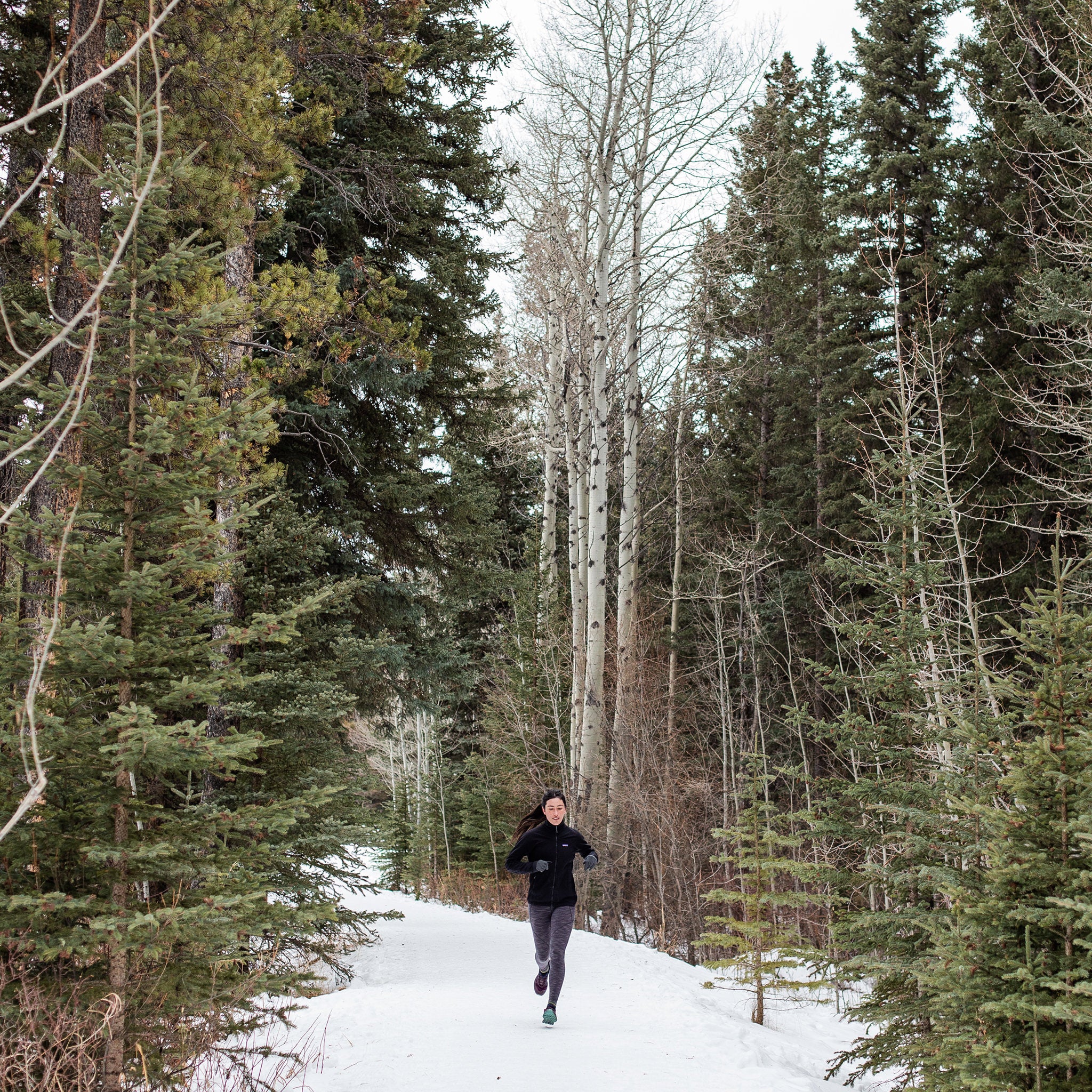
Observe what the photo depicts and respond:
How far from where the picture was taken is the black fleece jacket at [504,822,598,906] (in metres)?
7.15

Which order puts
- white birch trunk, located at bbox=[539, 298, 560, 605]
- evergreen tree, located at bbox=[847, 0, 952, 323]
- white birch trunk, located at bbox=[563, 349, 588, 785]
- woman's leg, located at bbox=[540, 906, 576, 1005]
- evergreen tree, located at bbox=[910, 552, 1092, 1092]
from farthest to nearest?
1. white birch trunk, located at bbox=[539, 298, 560, 605]
2. evergreen tree, located at bbox=[847, 0, 952, 323]
3. white birch trunk, located at bbox=[563, 349, 588, 785]
4. woman's leg, located at bbox=[540, 906, 576, 1005]
5. evergreen tree, located at bbox=[910, 552, 1092, 1092]

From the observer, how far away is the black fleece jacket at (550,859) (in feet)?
23.5

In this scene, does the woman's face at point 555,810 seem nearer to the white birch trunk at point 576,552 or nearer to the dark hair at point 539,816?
the dark hair at point 539,816

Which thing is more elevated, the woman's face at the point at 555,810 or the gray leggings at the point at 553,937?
→ the woman's face at the point at 555,810

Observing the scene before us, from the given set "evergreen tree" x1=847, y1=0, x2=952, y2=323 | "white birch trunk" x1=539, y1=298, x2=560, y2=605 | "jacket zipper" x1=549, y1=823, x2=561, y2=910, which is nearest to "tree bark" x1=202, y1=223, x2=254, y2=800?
"jacket zipper" x1=549, y1=823, x2=561, y2=910

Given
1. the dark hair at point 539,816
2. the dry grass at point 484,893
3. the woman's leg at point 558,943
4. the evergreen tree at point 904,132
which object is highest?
A: the evergreen tree at point 904,132

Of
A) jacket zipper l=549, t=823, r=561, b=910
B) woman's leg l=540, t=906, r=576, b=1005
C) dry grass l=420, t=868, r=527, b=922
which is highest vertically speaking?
jacket zipper l=549, t=823, r=561, b=910

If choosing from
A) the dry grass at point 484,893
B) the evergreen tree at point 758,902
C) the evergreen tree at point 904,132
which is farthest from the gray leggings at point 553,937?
the evergreen tree at point 904,132

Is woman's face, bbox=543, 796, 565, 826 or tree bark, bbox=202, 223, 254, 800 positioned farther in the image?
tree bark, bbox=202, 223, 254, 800

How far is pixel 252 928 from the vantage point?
14.4 feet

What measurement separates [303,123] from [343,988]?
944 centimetres

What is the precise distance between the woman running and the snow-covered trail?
37cm

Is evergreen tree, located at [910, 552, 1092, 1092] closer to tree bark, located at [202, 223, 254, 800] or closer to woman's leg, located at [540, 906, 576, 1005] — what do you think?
woman's leg, located at [540, 906, 576, 1005]

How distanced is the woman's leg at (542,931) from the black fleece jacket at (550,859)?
6cm
